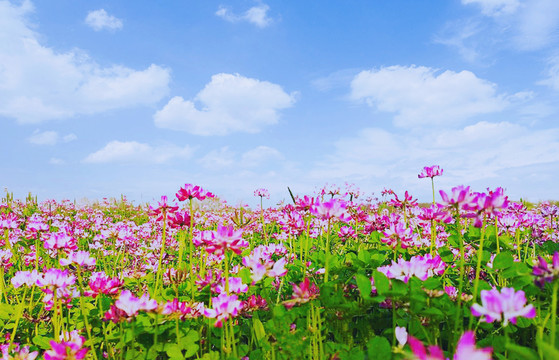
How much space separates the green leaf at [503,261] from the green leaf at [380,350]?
1.17 metres

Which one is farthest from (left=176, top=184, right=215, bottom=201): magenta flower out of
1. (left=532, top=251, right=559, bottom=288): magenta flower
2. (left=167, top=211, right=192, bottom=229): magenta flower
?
(left=532, top=251, right=559, bottom=288): magenta flower

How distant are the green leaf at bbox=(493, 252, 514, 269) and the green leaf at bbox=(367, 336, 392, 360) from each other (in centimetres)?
117

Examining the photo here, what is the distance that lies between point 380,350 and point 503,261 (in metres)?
1.25

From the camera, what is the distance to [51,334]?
3.24 m

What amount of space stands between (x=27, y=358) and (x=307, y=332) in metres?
1.92

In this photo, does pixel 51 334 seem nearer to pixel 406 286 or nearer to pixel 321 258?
pixel 321 258

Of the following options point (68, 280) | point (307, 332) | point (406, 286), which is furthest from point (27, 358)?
point (406, 286)

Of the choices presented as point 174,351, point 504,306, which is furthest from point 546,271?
point 174,351

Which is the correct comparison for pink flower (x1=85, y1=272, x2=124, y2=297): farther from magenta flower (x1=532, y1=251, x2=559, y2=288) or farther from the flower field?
magenta flower (x1=532, y1=251, x2=559, y2=288)

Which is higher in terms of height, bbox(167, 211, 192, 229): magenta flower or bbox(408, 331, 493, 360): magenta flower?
bbox(167, 211, 192, 229): magenta flower

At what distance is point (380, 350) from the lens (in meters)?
1.80

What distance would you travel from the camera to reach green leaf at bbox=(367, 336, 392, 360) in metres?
1.78

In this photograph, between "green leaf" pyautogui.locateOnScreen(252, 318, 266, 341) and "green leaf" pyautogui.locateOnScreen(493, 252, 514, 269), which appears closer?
"green leaf" pyautogui.locateOnScreen(493, 252, 514, 269)

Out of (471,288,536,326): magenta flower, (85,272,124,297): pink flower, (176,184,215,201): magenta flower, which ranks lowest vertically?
(85,272,124,297): pink flower
